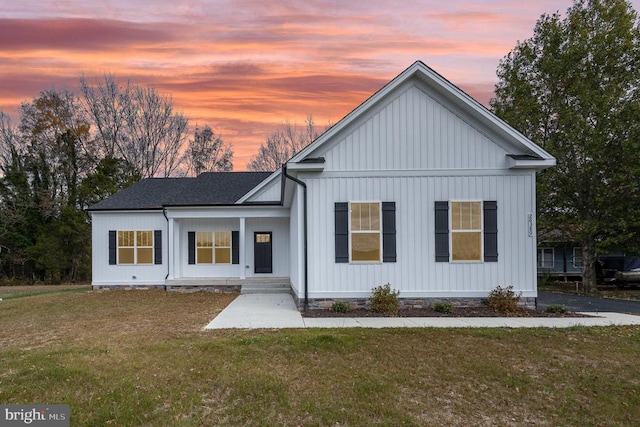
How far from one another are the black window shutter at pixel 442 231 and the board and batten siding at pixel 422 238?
14 cm

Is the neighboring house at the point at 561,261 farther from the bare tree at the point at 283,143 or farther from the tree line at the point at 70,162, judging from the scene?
the tree line at the point at 70,162

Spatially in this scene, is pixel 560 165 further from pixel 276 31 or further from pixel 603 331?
pixel 276 31

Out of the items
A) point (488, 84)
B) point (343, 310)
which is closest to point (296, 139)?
point (488, 84)

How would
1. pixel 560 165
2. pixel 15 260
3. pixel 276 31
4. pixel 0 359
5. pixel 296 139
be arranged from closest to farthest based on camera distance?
pixel 0 359
pixel 276 31
pixel 560 165
pixel 15 260
pixel 296 139

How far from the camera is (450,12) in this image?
40.4 ft

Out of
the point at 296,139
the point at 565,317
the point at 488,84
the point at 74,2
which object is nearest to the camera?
the point at 565,317

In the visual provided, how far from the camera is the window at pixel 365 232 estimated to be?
10391 mm

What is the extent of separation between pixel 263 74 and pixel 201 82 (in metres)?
2.83

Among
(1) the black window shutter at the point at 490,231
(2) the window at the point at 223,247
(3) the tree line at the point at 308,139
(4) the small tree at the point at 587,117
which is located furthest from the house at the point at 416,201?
(3) the tree line at the point at 308,139

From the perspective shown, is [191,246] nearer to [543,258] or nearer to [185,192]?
[185,192]

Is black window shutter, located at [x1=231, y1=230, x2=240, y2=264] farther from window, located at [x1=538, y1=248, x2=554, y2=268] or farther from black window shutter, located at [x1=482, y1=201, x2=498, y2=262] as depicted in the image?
window, located at [x1=538, y1=248, x2=554, y2=268]

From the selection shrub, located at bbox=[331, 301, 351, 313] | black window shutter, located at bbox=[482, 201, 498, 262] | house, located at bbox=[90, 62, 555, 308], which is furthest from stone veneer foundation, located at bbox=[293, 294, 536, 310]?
black window shutter, located at bbox=[482, 201, 498, 262]

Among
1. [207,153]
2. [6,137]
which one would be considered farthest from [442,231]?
[6,137]

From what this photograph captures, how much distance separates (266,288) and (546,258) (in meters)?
18.3
